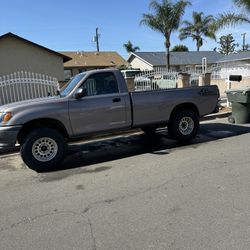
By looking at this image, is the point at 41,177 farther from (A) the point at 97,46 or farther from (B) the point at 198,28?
(A) the point at 97,46

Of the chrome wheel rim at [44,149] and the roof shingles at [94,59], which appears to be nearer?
the chrome wheel rim at [44,149]

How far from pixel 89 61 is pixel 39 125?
38147 millimetres

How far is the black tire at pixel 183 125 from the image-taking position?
7.50 metres

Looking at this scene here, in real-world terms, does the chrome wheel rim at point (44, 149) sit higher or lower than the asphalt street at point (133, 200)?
higher

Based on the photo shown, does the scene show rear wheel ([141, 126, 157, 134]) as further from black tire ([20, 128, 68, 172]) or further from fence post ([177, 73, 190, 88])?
fence post ([177, 73, 190, 88])

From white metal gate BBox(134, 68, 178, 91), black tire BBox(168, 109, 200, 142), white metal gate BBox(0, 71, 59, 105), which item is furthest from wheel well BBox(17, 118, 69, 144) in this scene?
white metal gate BBox(134, 68, 178, 91)

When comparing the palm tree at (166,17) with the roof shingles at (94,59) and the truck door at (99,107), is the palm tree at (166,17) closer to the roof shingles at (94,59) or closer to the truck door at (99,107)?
the roof shingles at (94,59)

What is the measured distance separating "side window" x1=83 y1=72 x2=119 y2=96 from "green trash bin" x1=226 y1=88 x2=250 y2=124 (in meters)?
4.73

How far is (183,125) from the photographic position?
25.2 feet

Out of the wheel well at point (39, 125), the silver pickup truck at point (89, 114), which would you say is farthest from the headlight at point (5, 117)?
the wheel well at point (39, 125)

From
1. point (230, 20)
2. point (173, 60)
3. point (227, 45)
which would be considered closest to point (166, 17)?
point (230, 20)

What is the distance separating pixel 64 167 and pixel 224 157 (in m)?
3.20

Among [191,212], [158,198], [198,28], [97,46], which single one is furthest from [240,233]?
[97,46]

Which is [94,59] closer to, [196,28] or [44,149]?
[196,28]
